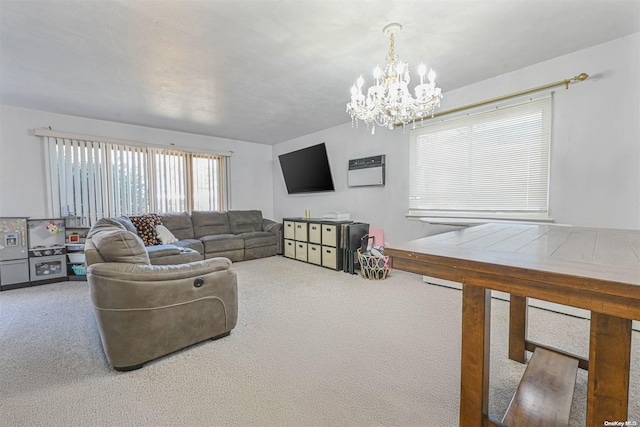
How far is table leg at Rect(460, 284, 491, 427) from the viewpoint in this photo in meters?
1.15

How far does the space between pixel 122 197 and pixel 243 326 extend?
3.65 meters

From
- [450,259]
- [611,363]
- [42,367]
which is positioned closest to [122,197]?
[42,367]

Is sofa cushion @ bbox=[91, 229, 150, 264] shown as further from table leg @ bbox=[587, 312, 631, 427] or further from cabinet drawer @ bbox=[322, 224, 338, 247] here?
cabinet drawer @ bbox=[322, 224, 338, 247]

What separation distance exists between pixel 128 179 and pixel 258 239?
2418 millimetres

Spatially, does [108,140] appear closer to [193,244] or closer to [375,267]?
[193,244]

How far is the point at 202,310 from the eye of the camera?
2023 millimetres

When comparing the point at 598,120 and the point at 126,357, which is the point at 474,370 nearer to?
the point at 126,357

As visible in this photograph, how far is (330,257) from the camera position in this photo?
4.30 metres

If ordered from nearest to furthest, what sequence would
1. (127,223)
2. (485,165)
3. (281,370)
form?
(281,370), (485,165), (127,223)

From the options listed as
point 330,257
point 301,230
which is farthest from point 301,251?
point 330,257

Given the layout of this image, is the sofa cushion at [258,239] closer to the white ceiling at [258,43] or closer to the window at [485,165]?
the white ceiling at [258,43]

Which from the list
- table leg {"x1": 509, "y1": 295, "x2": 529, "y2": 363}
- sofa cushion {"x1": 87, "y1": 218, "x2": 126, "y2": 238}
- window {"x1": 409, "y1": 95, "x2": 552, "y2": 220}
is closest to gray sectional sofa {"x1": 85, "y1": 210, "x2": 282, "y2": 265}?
sofa cushion {"x1": 87, "y1": 218, "x2": 126, "y2": 238}

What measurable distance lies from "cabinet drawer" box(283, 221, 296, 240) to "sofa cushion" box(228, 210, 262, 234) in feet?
2.63

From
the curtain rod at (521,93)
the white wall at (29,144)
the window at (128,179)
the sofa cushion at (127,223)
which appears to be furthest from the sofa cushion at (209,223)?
the curtain rod at (521,93)
